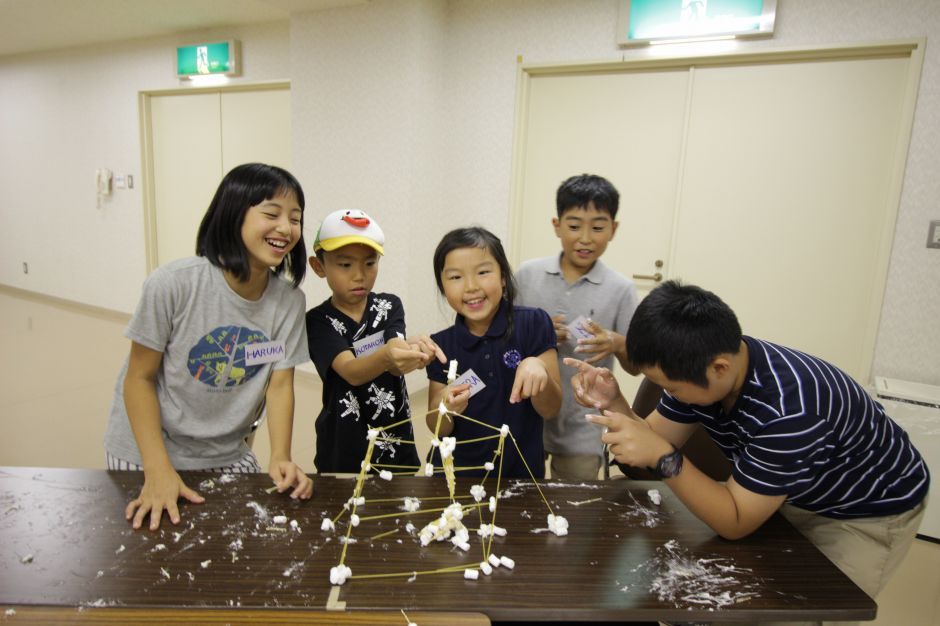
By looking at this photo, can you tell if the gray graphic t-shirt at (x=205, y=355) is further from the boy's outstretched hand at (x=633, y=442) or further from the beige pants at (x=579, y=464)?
the beige pants at (x=579, y=464)

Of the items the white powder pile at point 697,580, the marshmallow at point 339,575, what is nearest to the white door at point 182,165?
the marshmallow at point 339,575

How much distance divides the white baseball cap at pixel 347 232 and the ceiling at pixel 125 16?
2.99m

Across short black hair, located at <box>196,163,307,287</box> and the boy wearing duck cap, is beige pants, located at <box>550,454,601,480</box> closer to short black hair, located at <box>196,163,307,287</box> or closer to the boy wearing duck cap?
the boy wearing duck cap

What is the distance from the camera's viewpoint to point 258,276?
1.58 meters

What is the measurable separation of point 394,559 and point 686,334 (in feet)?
2.63

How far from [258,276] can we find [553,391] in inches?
37.4

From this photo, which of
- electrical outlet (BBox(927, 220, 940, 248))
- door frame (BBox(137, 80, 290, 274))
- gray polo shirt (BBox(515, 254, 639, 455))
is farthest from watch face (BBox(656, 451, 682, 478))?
door frame (BBox(137, 80, 290, 274))

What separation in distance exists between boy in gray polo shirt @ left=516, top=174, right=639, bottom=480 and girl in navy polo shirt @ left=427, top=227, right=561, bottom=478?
0.30 meters

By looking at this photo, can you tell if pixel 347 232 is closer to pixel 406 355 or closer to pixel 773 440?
pixel 406 355

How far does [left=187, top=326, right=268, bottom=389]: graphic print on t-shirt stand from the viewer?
1.50 m

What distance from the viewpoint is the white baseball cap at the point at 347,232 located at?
5.52ft

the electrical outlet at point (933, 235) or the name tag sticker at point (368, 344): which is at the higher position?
the electrical outlet at point (933, 235)

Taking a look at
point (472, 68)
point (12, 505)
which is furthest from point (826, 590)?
point (472, 68)

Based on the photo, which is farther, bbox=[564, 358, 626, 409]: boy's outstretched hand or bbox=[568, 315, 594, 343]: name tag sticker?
bbox=[568, 315, 594, 343]: name tag sticker
